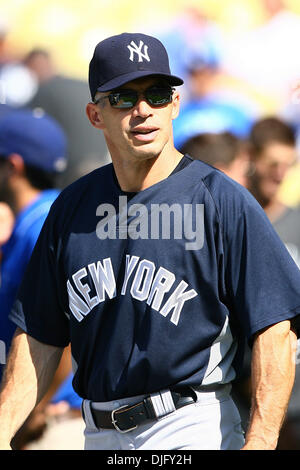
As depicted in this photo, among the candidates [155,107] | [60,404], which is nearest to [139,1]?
[60,404]

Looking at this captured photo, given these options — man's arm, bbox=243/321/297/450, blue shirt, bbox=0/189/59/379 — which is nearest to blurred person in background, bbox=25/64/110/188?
blue shirt, bbox=0/189/59/379

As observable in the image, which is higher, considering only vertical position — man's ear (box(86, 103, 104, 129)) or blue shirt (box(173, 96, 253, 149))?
man's ear (box(86, 103, 104, 129))

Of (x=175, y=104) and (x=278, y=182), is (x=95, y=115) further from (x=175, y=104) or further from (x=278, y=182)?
(x=278, y=182)

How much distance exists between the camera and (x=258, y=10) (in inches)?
322

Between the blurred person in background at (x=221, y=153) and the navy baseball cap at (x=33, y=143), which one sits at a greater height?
the navy baseball cap at (x=33, y=143)

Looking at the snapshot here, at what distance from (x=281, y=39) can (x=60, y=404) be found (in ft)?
12.9

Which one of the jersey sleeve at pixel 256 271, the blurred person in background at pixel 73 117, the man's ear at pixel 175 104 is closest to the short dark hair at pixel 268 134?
the blurred person in background at pixel 73 117

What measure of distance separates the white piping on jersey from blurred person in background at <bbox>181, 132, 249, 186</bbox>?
2.14 m

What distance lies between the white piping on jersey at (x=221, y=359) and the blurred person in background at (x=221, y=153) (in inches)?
84.3

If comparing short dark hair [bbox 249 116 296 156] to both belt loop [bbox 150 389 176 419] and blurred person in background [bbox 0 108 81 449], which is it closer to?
blurred person in background [bbox 0 108 81 449]

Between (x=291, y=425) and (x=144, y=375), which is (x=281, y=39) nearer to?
(x=291, y=425)

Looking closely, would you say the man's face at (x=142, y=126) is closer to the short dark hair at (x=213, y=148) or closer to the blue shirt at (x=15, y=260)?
the blue shirt at (x=15, y=260)

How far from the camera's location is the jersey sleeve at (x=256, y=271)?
116 inches

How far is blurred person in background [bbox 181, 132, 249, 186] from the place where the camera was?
5195mm
